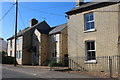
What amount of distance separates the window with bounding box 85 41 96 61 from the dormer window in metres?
1.25

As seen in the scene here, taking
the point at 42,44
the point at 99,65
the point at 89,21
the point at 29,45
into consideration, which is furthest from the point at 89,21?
the point at 29,45

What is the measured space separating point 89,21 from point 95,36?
1.62m

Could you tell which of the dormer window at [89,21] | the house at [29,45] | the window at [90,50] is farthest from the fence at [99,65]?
the house at [29,45]

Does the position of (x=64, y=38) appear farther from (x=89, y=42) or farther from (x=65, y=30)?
(x=89, y=42)

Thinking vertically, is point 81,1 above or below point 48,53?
above

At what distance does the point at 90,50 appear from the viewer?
17.8 meters

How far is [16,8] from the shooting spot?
28.0 metres

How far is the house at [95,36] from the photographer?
1571cm

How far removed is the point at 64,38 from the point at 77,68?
11372mm

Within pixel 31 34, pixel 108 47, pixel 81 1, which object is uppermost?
pixel 81 1

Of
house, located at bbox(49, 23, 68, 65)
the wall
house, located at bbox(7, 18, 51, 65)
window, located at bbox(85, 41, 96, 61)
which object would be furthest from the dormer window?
house, located at bbox(7, 18, 51, 65)

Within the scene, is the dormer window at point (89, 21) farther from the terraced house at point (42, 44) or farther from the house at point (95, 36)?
the terraced house at point (42, 44)

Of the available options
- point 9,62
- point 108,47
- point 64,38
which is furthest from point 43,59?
point 108,47

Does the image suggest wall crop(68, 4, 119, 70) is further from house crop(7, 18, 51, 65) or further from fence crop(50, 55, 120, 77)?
house crop(7, 18, 51, 65)
